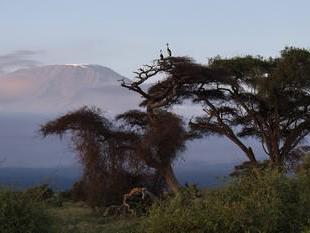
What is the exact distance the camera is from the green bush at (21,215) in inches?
533

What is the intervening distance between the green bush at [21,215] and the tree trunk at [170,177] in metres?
14.6

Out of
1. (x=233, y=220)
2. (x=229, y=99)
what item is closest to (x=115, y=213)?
(x=233, y=220)

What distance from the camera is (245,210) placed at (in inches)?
558

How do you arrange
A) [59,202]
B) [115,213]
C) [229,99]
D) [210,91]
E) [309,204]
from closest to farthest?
[309,204], [115,213], [59,202], [210,91], [229,99]

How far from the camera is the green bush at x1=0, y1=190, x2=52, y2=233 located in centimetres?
1355

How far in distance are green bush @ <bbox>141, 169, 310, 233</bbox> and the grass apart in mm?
2398

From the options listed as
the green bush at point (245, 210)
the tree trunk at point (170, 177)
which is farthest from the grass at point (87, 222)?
the tree trunk at point (170, 177)

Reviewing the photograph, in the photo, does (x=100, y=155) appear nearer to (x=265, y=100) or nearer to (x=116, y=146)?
(x=116, y=146)

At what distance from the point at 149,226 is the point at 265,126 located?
26682 mm

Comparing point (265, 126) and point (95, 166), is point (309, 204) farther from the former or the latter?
point (265, 126)

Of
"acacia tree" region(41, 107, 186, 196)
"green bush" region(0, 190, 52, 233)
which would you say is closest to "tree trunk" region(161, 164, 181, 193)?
"acacia tree" region(41, 107, 186, 196)

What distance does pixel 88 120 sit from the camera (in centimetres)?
2769

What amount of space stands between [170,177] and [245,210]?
14603 millimetres

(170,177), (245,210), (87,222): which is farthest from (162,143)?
(245,210)
